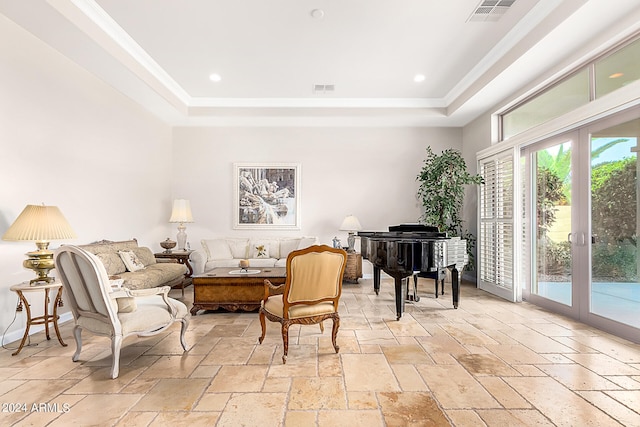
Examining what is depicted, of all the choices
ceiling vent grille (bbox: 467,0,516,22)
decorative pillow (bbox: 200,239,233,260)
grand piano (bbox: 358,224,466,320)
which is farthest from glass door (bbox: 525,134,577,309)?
decorative pillow (bbox: 200,239,233,260)

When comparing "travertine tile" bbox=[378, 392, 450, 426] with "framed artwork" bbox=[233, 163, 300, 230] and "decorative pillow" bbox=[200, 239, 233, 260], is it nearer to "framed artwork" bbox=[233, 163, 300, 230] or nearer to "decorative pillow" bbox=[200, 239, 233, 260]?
"decorative pillow" bbox=[200, 239, 233, 260]

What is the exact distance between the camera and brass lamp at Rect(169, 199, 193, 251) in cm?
634

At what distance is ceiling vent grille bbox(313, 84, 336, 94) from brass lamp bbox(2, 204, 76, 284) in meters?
4.17

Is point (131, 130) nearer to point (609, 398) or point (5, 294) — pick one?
point (5, 294)

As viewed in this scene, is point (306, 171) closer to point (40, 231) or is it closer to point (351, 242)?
point (351, 242)

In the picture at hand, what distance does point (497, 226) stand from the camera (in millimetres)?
5516

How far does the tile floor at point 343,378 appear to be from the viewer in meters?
2.10

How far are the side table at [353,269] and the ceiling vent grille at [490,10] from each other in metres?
4.25

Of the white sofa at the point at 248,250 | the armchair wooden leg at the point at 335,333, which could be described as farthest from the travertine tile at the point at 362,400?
the white sofa at the point at 248,250

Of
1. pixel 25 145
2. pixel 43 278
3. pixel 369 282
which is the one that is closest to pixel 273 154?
pixel 369 282

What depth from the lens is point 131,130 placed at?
18.7 feet

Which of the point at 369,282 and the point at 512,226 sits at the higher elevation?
the point at 512,226

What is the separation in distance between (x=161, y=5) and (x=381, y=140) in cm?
473

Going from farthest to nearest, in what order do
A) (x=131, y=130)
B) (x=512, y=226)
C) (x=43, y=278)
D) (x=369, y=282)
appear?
1. (x=369, y=282)
2. (x=131, y=130)
3. (x=512, y=226)
4. (x=43, y=278)
